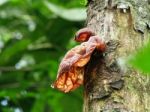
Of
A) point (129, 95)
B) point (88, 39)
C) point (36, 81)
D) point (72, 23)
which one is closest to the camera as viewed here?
point (129, 95)

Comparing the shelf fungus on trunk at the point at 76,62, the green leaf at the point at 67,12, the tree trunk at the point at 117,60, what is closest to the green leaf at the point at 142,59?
the tree trunk at the point at 117,60

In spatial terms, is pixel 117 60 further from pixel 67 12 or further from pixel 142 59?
pixel 67 12

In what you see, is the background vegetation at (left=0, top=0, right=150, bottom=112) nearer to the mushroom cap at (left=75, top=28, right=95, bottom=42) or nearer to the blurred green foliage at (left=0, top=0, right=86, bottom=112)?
the blurred green foliage at (left=0, top=0, right=86, bottom=112)

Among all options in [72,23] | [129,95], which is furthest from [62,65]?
[72,23]

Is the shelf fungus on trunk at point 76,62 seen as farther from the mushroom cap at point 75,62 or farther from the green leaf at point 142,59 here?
the green leaf at point 142,59

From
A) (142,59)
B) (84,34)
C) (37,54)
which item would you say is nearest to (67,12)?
(37,54)

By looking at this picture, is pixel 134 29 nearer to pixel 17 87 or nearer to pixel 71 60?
pixel 71 60
